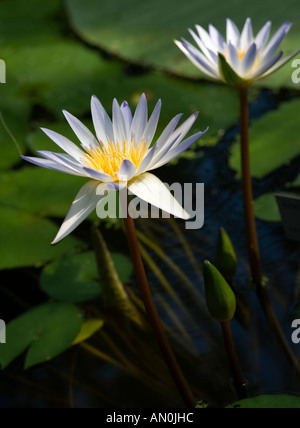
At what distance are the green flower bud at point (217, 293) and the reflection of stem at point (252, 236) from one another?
282 millimetres

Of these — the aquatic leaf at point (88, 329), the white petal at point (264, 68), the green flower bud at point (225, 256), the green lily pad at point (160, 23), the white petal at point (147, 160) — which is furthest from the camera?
the green lily pad at point (160, 23)

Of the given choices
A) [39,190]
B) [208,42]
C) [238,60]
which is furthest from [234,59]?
[39,190]

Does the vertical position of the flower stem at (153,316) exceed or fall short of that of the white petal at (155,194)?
it falls short

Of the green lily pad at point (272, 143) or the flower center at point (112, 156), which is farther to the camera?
the green lily pad at point (272, 143)

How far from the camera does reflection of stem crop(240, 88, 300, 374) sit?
1.17 meters

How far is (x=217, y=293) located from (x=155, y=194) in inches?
8.6

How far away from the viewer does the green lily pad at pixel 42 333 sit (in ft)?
4.19

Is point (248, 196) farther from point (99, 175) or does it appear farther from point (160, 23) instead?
point (160, 23)

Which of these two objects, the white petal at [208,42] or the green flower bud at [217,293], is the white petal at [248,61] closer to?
the white petal at [208,42]

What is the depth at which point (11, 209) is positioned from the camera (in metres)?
1.76

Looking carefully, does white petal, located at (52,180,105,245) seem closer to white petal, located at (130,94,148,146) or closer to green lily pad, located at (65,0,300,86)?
white petal, located at (130,94,148,146)

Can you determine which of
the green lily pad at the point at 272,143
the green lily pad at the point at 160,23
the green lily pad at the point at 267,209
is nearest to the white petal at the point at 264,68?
the green lily pad at the point at 267,209

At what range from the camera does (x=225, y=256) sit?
1236 millimetres

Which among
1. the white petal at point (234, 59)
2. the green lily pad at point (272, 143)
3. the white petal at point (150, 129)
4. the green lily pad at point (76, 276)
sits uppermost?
the white petal at point (234, 59)
